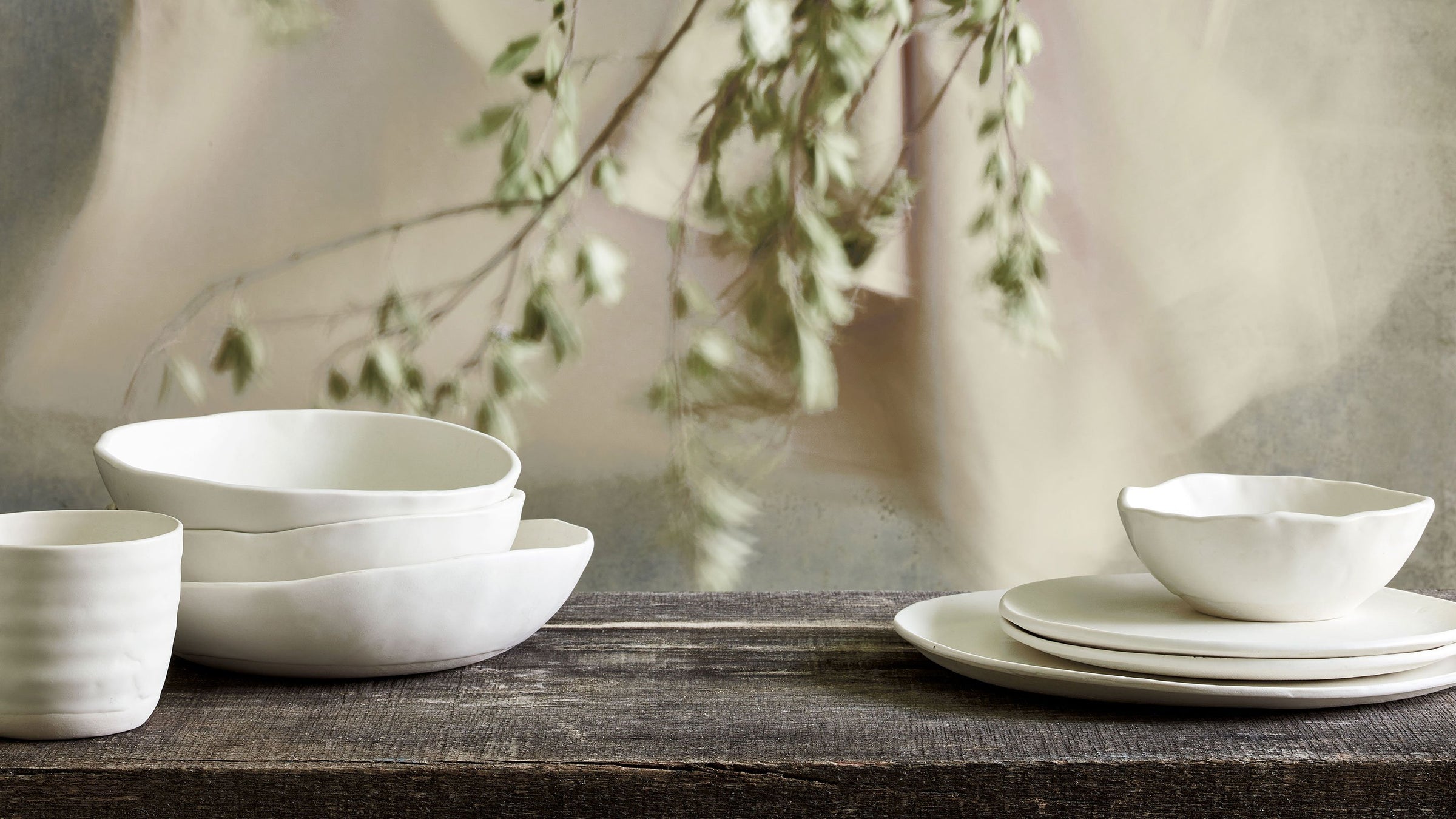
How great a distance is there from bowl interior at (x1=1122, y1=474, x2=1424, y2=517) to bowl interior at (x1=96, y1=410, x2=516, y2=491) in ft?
1.45

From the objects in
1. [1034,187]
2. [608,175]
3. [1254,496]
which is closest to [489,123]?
[608,175]

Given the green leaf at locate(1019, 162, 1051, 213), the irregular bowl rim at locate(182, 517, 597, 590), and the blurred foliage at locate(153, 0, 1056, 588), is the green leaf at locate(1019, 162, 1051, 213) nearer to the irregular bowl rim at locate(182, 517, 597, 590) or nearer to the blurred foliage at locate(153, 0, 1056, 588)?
the blurred foliage at locate(153, 0, 1056, 588)

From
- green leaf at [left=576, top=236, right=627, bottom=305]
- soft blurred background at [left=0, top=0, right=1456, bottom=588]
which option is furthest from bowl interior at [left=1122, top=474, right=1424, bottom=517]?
green leaf at [left=576, top=236, right=627, bottom=305]

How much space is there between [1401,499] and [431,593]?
0.57 metres

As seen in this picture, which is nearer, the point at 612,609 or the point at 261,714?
the point at 261,714

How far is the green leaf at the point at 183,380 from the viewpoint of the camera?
4.03 feet

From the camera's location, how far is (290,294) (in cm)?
124

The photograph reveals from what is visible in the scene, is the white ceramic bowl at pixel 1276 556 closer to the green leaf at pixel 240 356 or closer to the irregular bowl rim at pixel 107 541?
the irregular bowl rim at pixel 107 541

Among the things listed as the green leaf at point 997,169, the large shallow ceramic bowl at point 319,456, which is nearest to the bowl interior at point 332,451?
the large shallow ceramic bowl at point 319,456

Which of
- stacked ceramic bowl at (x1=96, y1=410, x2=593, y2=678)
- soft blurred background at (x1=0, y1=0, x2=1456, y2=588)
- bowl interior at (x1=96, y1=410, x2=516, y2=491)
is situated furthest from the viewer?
soft blurred background at (x1=0, y1=0, x2=1456, y2=588)

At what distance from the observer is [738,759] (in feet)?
1.86

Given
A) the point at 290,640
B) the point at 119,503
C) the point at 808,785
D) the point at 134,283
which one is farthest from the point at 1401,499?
the point at 134,283

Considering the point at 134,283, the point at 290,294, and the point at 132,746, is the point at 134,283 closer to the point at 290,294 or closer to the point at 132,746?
the point at 290,294

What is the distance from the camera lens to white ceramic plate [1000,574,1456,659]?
0.61 metres
